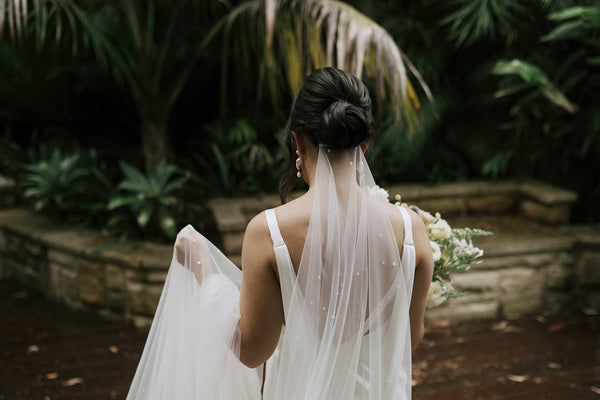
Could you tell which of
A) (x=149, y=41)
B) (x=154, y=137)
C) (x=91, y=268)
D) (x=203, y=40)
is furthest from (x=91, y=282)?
(x=203, y=40)

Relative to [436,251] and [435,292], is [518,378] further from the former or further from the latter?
[436,251]

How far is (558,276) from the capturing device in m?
4.20

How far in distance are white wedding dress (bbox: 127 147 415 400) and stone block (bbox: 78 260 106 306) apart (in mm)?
2176

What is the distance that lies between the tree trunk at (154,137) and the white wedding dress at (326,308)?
8.81 feet

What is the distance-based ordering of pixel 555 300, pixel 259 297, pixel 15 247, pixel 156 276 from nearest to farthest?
pixel 259 297 → pixel 156 276 → pixel 555 300 → pixel 15 247

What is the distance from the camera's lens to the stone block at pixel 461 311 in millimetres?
4055

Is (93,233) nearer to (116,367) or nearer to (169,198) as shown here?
(169,198)

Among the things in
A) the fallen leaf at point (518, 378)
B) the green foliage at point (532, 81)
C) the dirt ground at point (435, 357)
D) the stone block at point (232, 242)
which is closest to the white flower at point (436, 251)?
the dirt ground at point (435, 357)

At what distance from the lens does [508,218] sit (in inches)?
188

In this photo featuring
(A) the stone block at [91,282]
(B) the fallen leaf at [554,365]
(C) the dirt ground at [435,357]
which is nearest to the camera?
(C) the dirt ground at [435,357]

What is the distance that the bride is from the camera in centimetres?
160

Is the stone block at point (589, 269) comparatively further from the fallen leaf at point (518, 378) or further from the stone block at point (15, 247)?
the stone block at point (15, 247)

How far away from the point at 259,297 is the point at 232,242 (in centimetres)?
229

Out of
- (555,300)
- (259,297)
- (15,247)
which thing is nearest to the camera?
(259,297)
